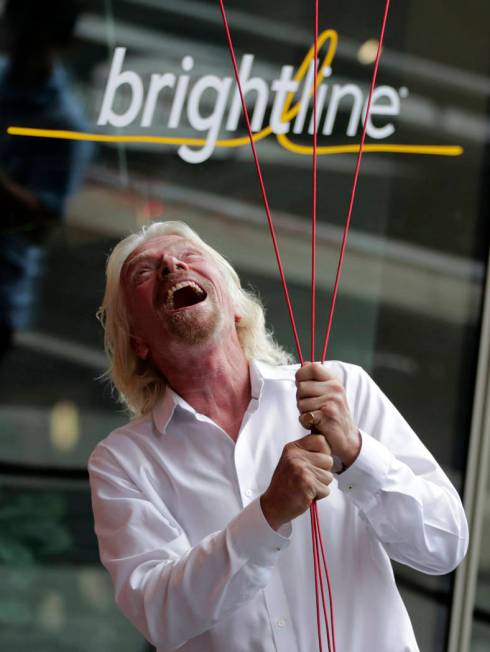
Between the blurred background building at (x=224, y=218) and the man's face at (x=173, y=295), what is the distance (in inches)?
36.4

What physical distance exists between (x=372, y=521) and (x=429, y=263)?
5.32 feet

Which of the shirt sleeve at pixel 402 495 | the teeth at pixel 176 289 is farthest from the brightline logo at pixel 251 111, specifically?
the shirt sleeve at pixel 402 495

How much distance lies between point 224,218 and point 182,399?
1.19 metres

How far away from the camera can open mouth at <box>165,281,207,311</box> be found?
184 centimetres

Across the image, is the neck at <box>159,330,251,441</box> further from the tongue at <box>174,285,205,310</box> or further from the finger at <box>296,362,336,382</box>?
the finger at <box>296,362,336,382</box>

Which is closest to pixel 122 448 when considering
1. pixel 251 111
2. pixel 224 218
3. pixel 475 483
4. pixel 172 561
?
pixel 172 561

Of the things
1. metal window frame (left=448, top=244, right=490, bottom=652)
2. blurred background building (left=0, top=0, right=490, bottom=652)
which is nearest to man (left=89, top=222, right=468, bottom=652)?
blurred background building (left=0, top=0, right=490, bottom=652)

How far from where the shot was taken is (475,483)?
10.6 feet

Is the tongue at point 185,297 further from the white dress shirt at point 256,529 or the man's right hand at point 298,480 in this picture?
the man's right hand at point 298,480

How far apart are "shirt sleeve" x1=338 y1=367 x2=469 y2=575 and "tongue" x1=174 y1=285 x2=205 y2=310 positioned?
1.08 ft

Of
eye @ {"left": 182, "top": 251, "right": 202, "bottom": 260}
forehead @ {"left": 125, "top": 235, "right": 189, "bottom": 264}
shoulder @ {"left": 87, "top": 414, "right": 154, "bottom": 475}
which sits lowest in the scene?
shoulder @ {"left": 87, "top": 414, "right": 154, "bottom": 475}

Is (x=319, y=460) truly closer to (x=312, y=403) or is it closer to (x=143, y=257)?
(x=312, y=403)

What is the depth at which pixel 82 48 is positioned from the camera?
2836 mm

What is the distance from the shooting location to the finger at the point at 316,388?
5.09ft
